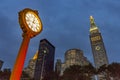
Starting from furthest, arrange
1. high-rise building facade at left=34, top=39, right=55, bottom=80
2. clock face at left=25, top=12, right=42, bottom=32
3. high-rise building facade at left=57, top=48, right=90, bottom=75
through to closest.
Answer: high-rise building facade at left=57, top=48, right=90, bottom=75 < high-rise building facade at left=34, top=39, right=55, bottom=80 < clock face at left=25, top=12, right=42, bottom=32

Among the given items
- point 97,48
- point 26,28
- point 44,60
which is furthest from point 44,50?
point 26,28

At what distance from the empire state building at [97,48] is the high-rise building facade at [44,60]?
142 feet

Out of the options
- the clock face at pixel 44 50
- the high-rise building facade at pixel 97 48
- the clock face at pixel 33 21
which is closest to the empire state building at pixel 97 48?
the high-rise building facade at pixel 97 48

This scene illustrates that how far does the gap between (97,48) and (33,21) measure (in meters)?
167

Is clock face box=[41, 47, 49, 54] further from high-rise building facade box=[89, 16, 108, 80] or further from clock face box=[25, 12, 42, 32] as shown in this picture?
clock face box=[25, 12, 42, 32]

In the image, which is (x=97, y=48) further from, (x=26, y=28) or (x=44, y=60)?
(x=26, y=28)

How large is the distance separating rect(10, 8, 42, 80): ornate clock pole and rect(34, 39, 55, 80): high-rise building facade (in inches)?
4358

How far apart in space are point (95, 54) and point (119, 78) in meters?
126

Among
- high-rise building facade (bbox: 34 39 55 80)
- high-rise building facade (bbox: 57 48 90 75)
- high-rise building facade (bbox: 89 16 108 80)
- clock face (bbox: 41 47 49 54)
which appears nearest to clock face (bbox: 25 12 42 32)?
high-rise building facade (bbox: 34 39 55 80)

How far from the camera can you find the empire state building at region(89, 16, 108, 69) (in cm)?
14701

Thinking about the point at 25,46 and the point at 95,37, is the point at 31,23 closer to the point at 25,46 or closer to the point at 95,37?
the point at 25,46

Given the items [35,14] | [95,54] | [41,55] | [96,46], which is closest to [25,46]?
[35,14]

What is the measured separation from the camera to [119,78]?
3225 cm

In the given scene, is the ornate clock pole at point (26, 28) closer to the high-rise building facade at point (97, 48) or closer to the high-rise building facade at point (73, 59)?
the high-rise building facade at point (73, 59)
